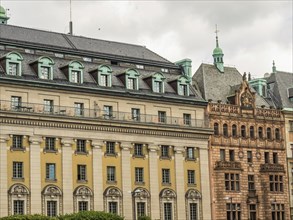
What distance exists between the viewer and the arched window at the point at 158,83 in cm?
9281

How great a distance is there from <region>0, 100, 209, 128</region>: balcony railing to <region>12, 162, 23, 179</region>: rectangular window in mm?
5414

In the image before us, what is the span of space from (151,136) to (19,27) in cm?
1960

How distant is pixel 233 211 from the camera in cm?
9619

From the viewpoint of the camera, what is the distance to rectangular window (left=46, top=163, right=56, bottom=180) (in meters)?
81.9

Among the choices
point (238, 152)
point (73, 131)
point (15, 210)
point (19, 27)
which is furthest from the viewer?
point (238, 152)

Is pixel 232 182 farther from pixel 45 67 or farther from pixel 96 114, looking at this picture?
pixel 45 67

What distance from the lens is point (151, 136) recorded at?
298 feet

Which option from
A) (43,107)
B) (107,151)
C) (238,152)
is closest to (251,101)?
(238,152)

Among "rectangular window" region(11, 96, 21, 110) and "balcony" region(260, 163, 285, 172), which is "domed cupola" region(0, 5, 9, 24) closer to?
"rectangular window" region(11, 96, 21, 110)

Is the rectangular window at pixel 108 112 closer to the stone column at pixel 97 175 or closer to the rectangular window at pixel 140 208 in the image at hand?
the stone column at pixel 97 175

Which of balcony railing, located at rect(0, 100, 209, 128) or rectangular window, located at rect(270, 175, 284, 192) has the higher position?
balcony railing, located at rect(0, 100, 209, 128)

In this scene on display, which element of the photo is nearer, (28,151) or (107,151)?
(28,151)

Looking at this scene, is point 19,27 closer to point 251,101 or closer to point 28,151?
point 28,151

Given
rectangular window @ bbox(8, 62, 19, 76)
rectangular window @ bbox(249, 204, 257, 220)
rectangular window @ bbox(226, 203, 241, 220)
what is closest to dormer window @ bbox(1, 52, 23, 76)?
rectangular window @ bbox(8, 62, 19, 76)
